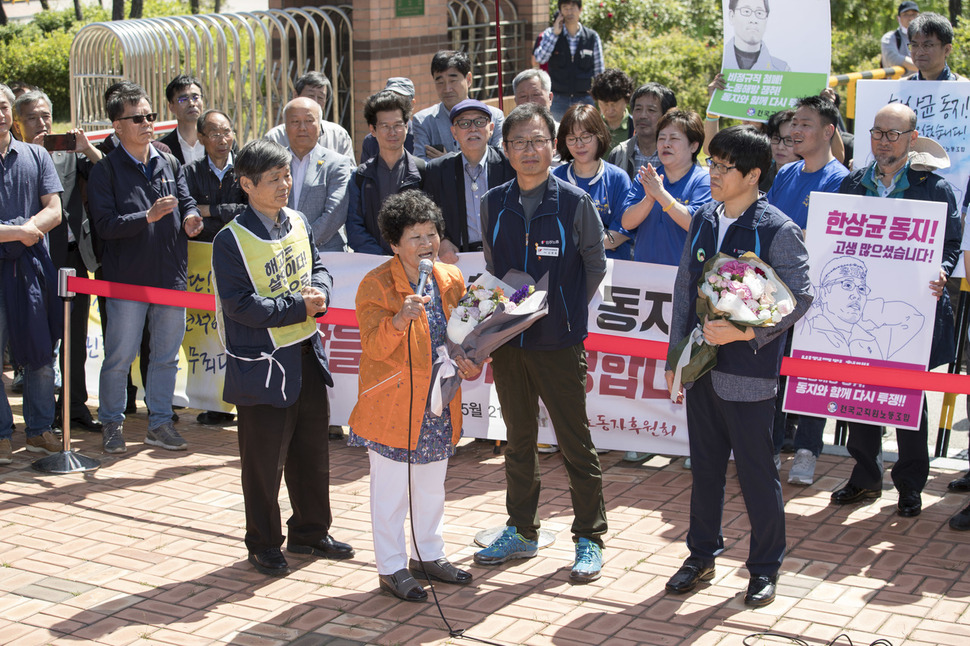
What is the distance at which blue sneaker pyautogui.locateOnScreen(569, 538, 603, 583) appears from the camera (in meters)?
5.52

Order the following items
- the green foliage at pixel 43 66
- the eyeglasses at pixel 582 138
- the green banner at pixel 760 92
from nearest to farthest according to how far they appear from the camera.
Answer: the eyeglasses at pixel 582 138 < the green banner at pixel 760 92 < the green foliage at pixel 43 66

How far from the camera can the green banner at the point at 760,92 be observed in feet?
27.0

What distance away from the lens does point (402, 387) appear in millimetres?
5199

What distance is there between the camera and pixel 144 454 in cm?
763

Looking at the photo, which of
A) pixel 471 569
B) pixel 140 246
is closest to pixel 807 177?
pixel 471 569

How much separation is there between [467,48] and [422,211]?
11.1 m

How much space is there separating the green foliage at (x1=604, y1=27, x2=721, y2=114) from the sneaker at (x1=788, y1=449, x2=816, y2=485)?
12.5m

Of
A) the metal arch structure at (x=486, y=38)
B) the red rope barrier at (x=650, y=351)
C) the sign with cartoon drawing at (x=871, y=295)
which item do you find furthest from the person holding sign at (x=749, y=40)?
the metal arch structure at (x=486, y=38)

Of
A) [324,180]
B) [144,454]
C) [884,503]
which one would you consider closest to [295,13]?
[324,180]

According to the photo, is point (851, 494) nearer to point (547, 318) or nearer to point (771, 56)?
point (547, 318)

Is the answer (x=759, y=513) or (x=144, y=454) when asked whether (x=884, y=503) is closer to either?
(x=759, y=513)

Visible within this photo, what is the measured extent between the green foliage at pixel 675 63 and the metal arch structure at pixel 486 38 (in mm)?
3246

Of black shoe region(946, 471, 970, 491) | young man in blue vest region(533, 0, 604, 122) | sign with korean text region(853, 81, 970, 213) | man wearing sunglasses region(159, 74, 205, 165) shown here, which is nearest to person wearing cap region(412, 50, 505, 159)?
man wearing sunglasses region(159, 74, 205, 165)

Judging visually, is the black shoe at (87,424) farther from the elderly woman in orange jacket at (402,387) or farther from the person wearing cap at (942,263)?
the person wearing cap at (942,263)
